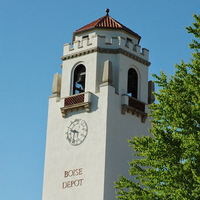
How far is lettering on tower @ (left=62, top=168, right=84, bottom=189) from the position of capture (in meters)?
45.2

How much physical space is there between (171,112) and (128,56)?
21.8 metres

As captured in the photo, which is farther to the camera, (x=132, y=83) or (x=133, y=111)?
(x=132, y=83)

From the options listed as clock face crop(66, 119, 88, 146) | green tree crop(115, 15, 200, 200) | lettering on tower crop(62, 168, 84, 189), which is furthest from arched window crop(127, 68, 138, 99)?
green tree crop(115, 15, 200, 200)

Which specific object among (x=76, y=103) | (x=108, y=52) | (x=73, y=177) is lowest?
(x=73, y=177)

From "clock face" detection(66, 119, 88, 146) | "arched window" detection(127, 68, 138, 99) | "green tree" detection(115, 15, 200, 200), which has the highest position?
"arched window" detection(127, 68, 138, 99)

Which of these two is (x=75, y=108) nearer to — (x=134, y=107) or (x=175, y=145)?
(x=134, y=107)

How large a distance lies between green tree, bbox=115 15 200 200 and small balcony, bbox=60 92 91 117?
18178 millimetres

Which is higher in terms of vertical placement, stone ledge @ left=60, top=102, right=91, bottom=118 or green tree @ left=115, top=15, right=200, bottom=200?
stone ledge @ left=60, top=102, right=91, bottom=118

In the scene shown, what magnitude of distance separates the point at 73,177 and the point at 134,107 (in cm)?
711

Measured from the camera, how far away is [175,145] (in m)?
27.3

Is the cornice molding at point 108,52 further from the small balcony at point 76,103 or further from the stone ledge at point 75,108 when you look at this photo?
the stone ledge at point 75,108

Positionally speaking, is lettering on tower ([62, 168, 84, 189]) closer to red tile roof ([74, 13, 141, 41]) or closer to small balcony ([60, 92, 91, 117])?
small balcony ([60, 92, 91, 117])

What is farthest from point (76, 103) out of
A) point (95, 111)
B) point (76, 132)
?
point (76, 132)

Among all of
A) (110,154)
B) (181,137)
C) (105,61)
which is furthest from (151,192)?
(105,61)
